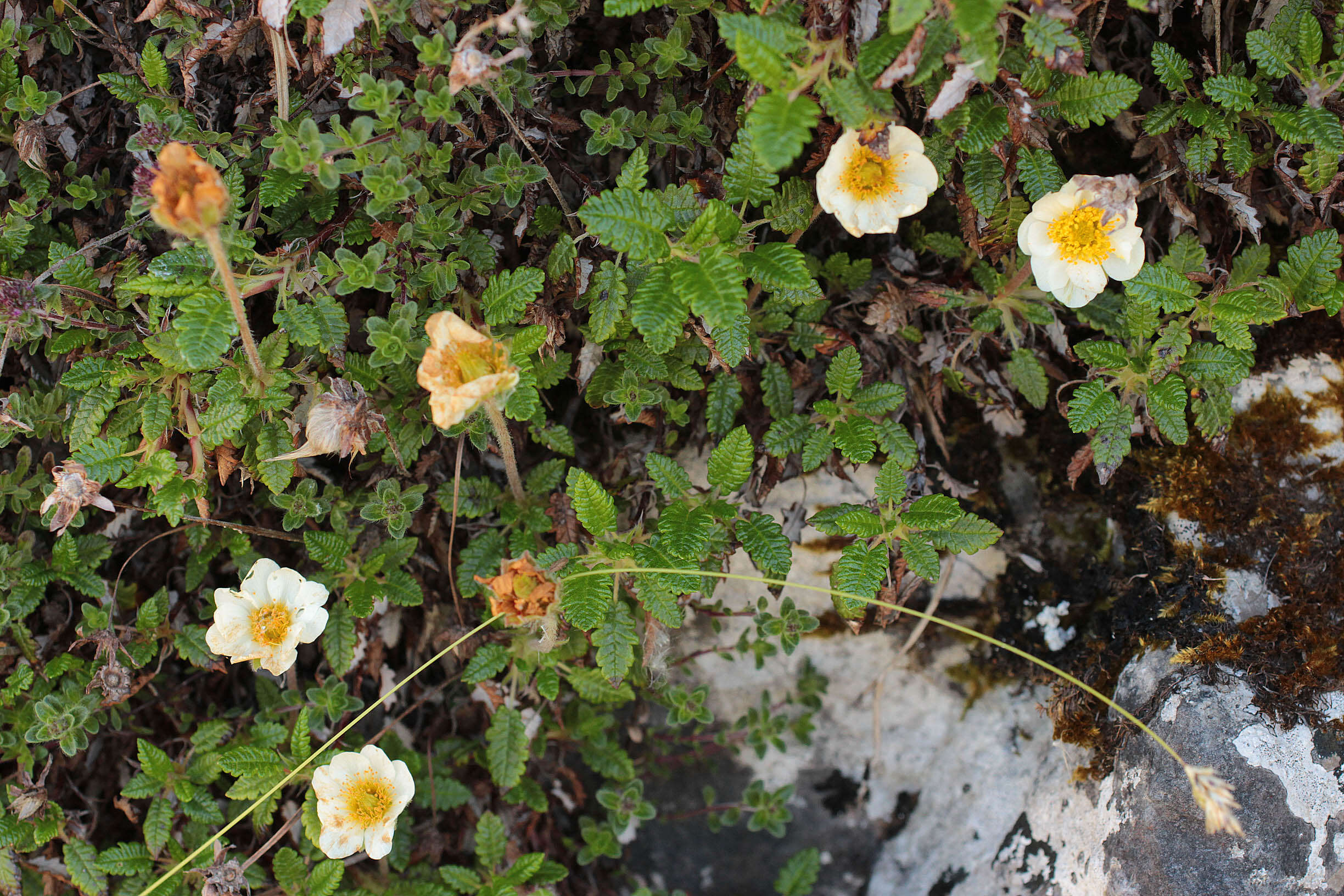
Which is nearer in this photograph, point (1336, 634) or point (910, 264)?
point (1336, 634)

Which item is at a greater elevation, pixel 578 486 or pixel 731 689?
pixel 578 486

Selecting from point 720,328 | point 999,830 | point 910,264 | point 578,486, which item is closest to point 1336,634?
point 999,830

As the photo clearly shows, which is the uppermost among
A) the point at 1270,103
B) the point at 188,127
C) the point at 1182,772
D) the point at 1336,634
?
the point at 188,127

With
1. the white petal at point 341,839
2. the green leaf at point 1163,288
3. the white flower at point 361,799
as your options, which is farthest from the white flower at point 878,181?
the white petal at point 341,839

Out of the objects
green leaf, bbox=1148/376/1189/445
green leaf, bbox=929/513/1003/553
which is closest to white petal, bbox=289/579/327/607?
green leaf, bbox=929/513/1003/553

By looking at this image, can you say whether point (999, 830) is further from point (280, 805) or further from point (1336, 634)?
point (280, 805)

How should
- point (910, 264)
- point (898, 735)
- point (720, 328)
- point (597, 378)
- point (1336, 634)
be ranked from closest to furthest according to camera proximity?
1. point (720, 328)
2. point (1336, 634)
3. point (597, 378)
4. point (910, 264)
5. point (898, 735)

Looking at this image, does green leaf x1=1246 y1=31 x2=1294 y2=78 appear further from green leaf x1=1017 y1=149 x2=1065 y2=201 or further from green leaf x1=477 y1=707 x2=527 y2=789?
green leaf x1=477 y1=707 x2=527 y2=789

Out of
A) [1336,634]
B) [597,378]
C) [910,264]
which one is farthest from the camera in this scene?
[910,264]
